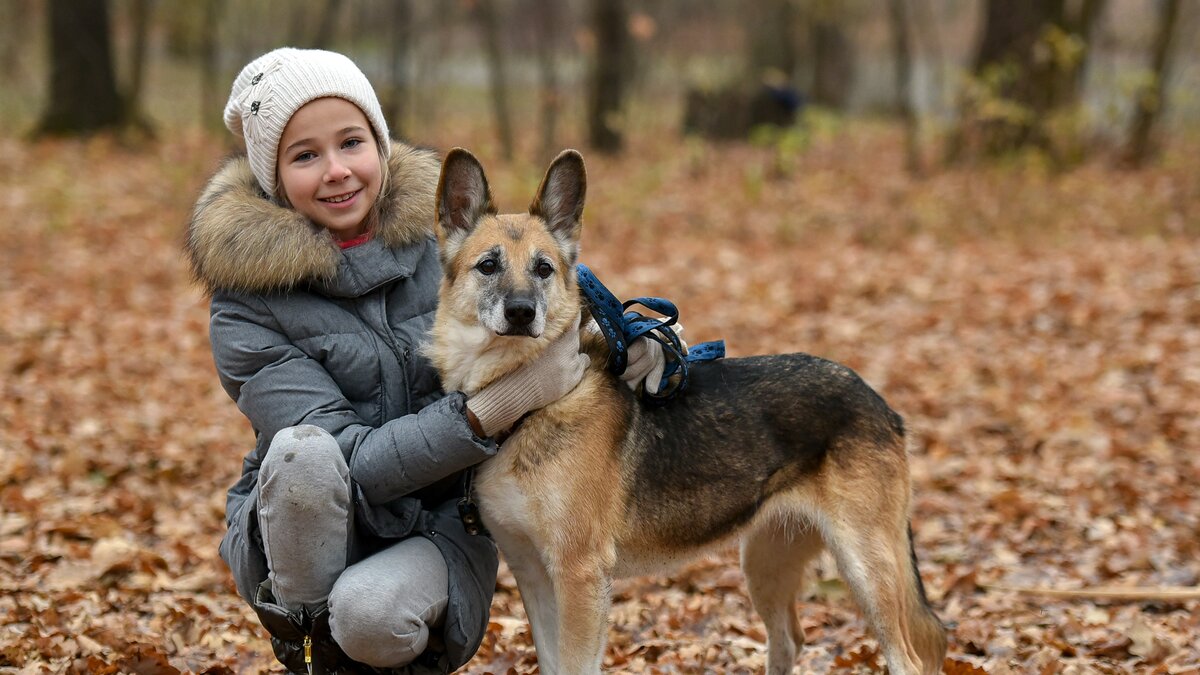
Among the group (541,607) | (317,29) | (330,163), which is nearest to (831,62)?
(317,29)

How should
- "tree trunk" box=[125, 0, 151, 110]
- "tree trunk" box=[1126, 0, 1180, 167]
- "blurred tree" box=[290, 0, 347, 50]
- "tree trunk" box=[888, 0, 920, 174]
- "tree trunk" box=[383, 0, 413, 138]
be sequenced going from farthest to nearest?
"tree trunk" box=[125, 0, 151, 110] → "tree trunk" box=[383, 0, 413, 138] → "blurred tree" box=[290, 0, 347, 50] → "tree trunk" box=[888, 0, 920, 174] → "tree trunk" box=[1126, 0, 1180, 167]

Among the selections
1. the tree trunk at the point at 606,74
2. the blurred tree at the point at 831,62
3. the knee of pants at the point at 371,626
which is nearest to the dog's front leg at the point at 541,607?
the knee of pants at the point at 371,626

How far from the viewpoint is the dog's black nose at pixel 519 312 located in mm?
3379

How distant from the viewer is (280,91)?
3447mm

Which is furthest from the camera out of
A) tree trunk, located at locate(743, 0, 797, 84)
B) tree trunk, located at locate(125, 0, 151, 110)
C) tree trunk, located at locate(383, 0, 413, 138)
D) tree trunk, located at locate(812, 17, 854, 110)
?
tree trunk, located at locate(812, 17, 854, 110)

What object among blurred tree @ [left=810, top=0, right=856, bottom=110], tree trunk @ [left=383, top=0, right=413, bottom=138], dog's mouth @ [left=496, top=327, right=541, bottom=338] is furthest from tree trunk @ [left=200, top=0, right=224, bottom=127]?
dog's mouth @ [left=496, top=327, right=541, bottom=338]

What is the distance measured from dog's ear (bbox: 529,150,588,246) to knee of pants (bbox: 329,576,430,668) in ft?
4.67

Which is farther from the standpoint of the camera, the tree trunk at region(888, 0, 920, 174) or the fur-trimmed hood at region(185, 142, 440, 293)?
the tree trunk at region(888, 0, 920, 174)

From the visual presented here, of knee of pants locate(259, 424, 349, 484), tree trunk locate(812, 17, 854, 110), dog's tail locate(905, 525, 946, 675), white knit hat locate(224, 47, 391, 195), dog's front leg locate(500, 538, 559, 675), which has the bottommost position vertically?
tree trunk locate(812, 17, 854, 110)

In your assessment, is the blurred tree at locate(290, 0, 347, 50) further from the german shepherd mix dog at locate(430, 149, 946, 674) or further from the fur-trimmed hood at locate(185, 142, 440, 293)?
the german shepherd mix dog at locate(430, 149, 946, 674)

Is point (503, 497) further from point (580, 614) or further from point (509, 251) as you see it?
point (509, 251)

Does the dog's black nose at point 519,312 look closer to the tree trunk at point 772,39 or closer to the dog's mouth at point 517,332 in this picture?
the dog's mouth at point 517,332

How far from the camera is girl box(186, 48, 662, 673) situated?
10.5 ft

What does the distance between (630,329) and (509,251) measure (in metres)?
0.50
